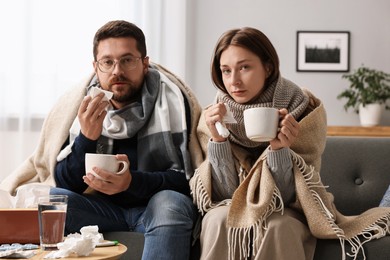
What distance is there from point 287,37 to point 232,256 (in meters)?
3.00

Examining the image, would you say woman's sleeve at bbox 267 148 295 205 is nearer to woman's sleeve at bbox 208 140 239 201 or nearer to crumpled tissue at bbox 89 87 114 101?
woman's sleeve at bbox 208 140 239 201

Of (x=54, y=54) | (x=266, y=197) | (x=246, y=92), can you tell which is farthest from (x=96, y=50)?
(x=54, y=54)

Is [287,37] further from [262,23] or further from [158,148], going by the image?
[158,148]

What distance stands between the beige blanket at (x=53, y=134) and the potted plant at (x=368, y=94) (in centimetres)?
223

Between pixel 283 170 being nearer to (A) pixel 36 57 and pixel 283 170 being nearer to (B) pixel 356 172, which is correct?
(B) pixel 356 172

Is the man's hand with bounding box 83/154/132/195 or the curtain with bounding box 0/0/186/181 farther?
the curtain with bounding box 0/0/186/181

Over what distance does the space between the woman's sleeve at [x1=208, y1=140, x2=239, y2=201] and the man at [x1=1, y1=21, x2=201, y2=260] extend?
105 millimetres

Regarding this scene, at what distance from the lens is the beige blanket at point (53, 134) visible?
97.9 inches

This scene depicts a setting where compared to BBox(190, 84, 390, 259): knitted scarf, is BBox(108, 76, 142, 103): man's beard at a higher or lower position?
higher

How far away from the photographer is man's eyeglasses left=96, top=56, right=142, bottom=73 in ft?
7.85

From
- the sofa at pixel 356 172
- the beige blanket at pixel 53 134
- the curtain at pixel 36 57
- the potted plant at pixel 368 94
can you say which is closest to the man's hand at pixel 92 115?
the beige blanket at pixel 53 134

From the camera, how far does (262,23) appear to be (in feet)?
15.6

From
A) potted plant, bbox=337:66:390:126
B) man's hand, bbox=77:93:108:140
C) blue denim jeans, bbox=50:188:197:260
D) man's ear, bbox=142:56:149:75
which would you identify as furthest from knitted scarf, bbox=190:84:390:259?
potted plant, bbox=337:66:390:126

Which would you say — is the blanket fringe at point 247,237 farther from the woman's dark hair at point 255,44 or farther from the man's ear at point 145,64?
the man's ear at point 145,64
